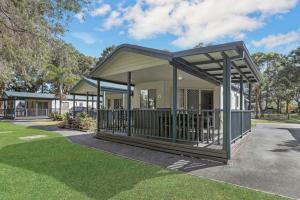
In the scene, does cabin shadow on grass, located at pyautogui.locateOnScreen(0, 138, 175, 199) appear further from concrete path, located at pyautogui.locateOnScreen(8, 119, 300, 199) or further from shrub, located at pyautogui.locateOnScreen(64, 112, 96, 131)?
shrub, located at pyautogui.locateOnScreen(64, 112, 96, 131)

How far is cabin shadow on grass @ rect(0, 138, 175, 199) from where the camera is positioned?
5.01m

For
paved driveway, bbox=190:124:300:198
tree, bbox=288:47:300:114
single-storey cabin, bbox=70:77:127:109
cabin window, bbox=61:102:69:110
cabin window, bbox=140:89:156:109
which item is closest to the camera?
paved driveway, bbox=190:124:300:198

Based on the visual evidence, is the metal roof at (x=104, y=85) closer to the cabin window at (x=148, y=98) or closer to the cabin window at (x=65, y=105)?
the cabin window at (x=148, y=98)

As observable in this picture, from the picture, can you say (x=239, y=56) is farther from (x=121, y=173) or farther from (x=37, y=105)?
(x=37, y=105)

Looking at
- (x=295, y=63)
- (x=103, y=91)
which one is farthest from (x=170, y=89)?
(x=295, y=63)

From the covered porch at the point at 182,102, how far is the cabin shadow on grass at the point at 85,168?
1.87m

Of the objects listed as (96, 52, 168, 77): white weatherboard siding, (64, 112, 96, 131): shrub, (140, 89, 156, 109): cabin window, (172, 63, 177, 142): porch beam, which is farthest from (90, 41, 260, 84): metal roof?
(64, 112, 96, 131): shrub

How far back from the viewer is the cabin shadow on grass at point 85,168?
5.01 m

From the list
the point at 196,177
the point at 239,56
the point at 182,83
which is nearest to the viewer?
the point at 196,177

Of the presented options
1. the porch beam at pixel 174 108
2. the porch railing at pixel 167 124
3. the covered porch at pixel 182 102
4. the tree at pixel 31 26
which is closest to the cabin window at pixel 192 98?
the covered porch at pixel 182 102

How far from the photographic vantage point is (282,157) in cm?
750

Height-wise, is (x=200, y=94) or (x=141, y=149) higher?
(x=200, y=94)

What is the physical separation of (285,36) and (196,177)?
47978 mm

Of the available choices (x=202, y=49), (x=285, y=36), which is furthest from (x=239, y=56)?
(x=285, y=36)
